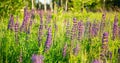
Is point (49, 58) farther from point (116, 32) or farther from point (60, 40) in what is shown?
point (116, 32)

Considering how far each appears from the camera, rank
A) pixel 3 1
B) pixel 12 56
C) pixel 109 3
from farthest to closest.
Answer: pixel 109 3, pixel 3 1, pixel 12 56

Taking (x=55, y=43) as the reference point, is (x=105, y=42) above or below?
above

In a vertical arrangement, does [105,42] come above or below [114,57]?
above

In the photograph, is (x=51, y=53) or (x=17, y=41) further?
(x=17, y=41)

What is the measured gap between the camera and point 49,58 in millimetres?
3623

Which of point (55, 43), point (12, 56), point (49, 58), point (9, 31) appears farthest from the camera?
point (9, 31)

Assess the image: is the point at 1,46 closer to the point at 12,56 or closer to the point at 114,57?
the point at 12,56

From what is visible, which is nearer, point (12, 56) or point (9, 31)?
point (12, 56)

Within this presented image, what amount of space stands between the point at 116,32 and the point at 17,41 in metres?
1.63

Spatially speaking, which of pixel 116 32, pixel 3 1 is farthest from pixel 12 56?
pixel 3 1

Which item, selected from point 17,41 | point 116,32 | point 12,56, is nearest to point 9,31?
point 17,41

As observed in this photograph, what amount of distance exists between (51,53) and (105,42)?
108 centimetres

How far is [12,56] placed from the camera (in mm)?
3877

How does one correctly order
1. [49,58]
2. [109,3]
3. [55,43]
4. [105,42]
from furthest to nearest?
[109,3], [55,43], [49,58], [105,42]
